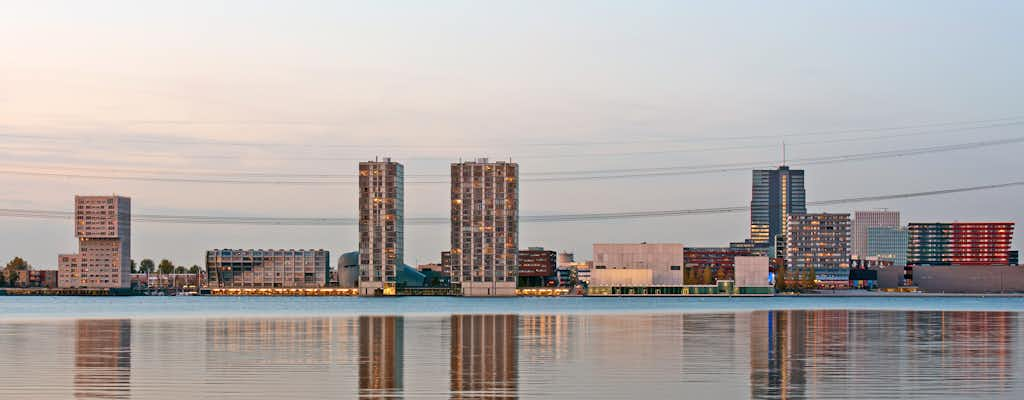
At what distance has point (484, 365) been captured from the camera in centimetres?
4903

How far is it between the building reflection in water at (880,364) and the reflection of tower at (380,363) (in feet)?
38.0

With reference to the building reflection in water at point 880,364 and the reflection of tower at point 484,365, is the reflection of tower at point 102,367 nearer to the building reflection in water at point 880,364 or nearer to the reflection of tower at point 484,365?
the reflection of tower at point 484,365

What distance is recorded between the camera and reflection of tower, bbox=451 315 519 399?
38.6 metres

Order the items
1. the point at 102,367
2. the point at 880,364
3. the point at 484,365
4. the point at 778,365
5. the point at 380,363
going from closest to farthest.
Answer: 1. the point at 102,367
2. the point at 778,365
3. the point at 880,364
4. the point at 484,365
5. the point at 380,363

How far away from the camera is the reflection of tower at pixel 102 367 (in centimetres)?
3891

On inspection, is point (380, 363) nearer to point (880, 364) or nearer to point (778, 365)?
point (778, 365)

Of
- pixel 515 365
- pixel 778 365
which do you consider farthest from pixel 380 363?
pixel 778 365

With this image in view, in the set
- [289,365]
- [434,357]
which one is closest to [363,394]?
[289,365]

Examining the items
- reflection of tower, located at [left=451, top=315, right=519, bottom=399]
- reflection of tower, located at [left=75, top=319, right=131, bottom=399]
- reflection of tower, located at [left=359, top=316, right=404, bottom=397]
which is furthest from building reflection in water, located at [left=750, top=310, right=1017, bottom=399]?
reflection of tower, located at [left=75, top=319, right=131, bottom=399]

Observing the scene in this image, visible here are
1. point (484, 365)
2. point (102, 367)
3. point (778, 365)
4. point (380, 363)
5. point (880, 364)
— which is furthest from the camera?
point (380, 363)

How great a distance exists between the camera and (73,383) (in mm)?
41438

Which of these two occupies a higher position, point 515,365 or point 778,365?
point 778,365

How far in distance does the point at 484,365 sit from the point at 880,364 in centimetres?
1530

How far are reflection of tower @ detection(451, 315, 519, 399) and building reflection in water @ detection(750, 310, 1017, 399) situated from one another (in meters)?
8.06
